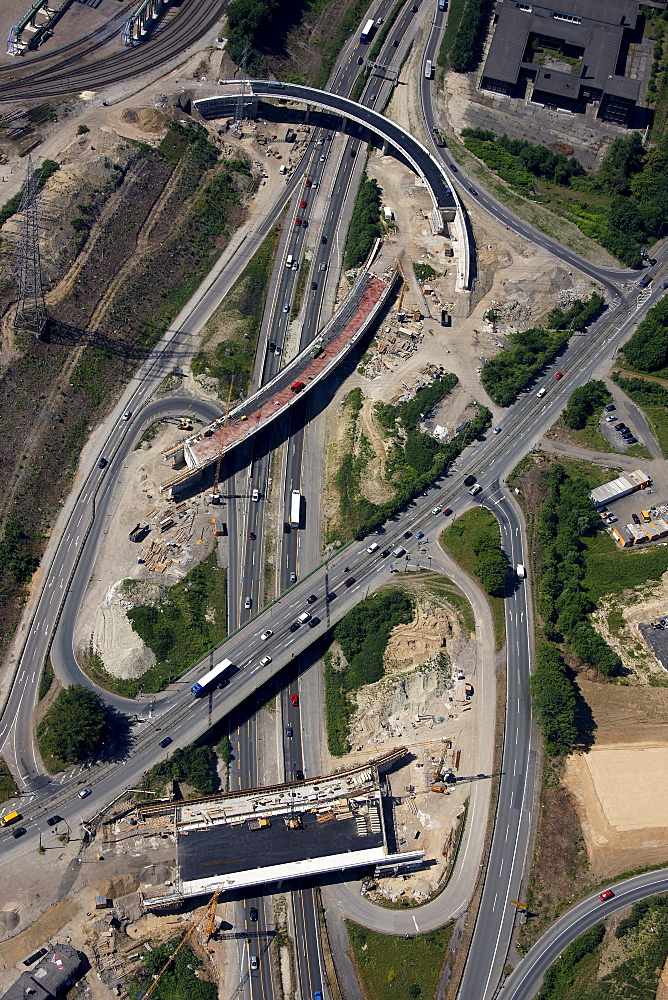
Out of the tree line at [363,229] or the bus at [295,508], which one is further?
the tree line at [363,229]

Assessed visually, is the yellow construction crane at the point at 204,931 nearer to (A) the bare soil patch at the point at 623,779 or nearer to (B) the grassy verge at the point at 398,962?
(B) the grassy verge at the point at 398,962

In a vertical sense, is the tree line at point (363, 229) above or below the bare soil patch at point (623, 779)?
above

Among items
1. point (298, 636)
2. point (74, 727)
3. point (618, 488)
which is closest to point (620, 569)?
point (618, 488)

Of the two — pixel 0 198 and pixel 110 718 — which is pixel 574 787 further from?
pixel 0 198

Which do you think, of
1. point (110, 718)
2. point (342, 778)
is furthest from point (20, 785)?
point (342, 778)

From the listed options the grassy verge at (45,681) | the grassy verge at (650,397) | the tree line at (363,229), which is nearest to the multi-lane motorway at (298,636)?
the grassy verge at (45,681)

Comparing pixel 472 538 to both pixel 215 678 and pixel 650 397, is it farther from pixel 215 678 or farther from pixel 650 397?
pixel 215 678
